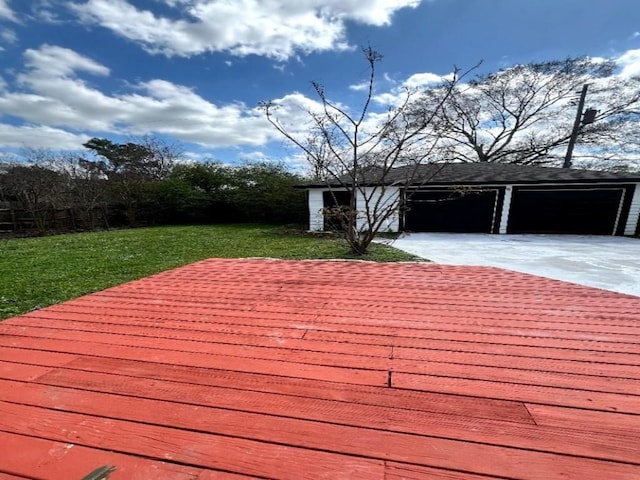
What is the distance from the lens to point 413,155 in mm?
8625

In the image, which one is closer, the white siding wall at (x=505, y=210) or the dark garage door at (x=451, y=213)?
the white siding wall at (x=505, y=210)

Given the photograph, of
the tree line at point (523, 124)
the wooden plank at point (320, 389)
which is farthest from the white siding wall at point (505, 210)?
the wooden plank at point (320, 389)

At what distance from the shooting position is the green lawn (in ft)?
10.8

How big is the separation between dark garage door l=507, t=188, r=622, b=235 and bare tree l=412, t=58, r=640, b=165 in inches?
156

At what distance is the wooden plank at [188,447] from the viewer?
0.93 meters

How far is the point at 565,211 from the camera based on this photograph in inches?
370

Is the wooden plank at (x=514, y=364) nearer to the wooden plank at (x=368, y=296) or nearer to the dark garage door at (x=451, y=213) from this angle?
the wooden plank at (x=368, y=296)

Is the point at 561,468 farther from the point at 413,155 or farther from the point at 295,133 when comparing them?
the point at 413,155

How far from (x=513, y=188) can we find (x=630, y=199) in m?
3.20

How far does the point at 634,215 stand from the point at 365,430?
1210 cm

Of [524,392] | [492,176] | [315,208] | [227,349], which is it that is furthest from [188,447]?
[492,176]

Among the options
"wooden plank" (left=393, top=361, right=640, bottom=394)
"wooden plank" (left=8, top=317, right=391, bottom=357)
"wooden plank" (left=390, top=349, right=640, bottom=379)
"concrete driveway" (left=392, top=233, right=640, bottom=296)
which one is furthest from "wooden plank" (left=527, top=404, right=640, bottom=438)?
"concrete driveway" (left=392, top=233, right=640, bottom=296)

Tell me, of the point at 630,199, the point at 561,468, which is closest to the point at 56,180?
the point at 561,468

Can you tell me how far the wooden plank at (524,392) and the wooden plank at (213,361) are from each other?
6.3 inches
